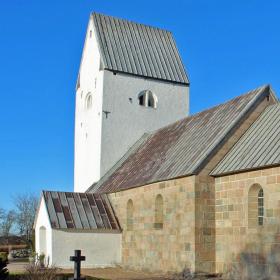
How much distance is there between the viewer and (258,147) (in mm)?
15086

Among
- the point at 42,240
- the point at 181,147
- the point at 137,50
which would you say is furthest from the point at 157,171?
the point at 137,50

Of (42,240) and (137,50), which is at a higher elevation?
(137,50)

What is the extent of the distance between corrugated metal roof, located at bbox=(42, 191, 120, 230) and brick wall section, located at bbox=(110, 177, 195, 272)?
0.63m

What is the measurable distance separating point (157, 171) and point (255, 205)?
5.16 m

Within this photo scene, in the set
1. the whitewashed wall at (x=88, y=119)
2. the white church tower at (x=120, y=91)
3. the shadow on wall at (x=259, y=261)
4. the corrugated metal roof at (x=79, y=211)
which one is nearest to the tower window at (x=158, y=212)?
the corrugated metal roof at (x=79, y=211)

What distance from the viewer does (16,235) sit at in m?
52.9

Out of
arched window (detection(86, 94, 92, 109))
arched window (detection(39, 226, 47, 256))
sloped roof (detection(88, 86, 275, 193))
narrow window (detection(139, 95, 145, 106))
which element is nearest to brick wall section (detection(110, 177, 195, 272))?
sloped roof (detection(88, 86, 275, 193))

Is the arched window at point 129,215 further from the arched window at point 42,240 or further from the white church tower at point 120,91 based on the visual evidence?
the white church tower at point 120,91

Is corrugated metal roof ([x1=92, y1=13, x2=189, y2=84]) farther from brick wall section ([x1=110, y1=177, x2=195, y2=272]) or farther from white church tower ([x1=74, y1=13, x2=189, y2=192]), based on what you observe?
brick wall section ([x1=110, y1=177, x2=195, y2=272])

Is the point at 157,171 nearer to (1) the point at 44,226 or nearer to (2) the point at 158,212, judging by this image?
(2) the point at 158,212

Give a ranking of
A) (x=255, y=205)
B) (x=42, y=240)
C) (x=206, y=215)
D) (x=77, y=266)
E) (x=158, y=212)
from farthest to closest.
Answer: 1. (x=42, y=240)
2. (x=158, y=212)
3. (x=206, y=215)
4. (x=255, y=205)
5. (x=77, y=266)

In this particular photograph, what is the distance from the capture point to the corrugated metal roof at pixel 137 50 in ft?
87.7

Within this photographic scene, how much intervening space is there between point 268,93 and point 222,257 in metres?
5.93

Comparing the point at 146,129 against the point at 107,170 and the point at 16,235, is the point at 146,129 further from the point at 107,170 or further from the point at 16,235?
the point at 16,235
